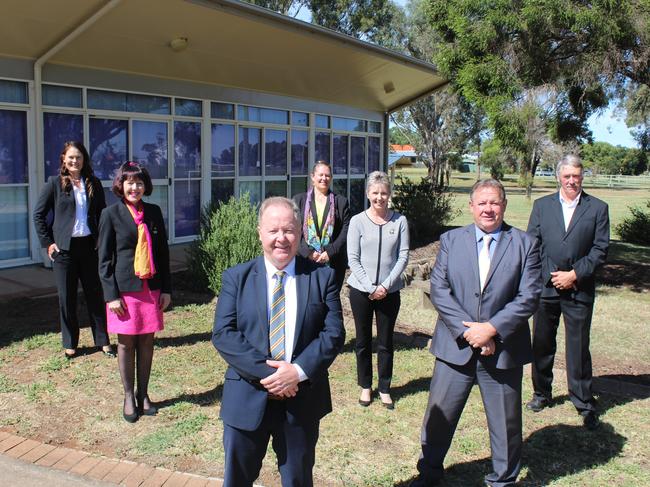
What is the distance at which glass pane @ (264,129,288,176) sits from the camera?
14.3m

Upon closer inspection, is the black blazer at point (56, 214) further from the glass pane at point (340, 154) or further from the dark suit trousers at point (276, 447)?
the glass pane at point (340, 154)

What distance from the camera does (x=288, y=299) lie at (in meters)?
2.75

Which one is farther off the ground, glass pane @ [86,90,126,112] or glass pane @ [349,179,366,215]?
glass pane @ [86,90,126,112]

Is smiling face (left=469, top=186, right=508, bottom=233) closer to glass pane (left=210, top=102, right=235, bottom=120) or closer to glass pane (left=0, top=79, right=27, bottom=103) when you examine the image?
glass pane (left=0, top=79, right=27, bottom=103)

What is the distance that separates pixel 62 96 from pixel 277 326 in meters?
8.71

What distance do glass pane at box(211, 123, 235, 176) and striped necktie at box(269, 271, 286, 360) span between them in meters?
10.5

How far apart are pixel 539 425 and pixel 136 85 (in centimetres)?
913

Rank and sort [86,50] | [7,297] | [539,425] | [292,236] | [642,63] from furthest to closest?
[86,50]
[642,63]
[7,297]
[539,425]
[292,236]

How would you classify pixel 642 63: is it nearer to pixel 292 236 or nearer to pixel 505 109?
pixel 505 109

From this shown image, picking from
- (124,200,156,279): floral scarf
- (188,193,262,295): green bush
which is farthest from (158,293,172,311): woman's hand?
(188,193,262,295): green bush

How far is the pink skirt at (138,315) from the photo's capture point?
4.36 meters

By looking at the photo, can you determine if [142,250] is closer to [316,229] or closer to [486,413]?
[316,229]

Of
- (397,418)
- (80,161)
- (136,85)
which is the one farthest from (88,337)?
(136,85)

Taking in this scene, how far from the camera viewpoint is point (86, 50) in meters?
9.67
